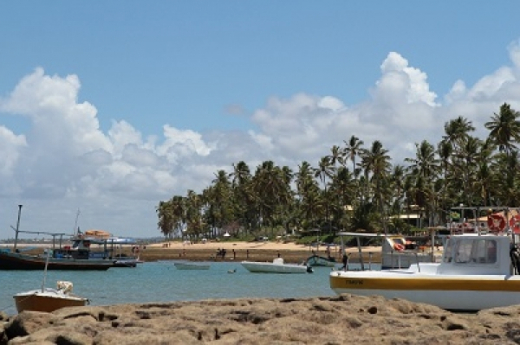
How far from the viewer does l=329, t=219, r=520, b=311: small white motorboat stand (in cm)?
2223

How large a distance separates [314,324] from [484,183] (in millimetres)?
78871

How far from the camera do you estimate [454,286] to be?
22.6 m

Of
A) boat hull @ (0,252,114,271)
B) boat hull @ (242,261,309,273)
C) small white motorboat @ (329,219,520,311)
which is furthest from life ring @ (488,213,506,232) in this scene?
boat hull @ (0,252,114,271)

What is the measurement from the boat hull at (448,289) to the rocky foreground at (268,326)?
7208 mm

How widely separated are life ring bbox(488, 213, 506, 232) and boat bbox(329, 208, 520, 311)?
252mm

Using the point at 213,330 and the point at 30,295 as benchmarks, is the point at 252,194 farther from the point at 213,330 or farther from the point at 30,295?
the point at 213,330

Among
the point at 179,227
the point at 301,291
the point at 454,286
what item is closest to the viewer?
the point at 454,286

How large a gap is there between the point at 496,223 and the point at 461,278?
113 inches

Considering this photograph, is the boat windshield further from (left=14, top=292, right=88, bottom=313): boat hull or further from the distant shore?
the distant shore

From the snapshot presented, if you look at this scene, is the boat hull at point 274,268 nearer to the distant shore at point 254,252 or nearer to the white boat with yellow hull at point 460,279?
the distant shore at point 254,252

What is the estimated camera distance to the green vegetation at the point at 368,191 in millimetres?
91038

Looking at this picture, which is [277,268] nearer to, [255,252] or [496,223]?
[255,252]

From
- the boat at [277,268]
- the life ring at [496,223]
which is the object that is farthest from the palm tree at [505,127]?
the life ring at [496,223]

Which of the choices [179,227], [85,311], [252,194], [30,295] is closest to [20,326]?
[85,311]
